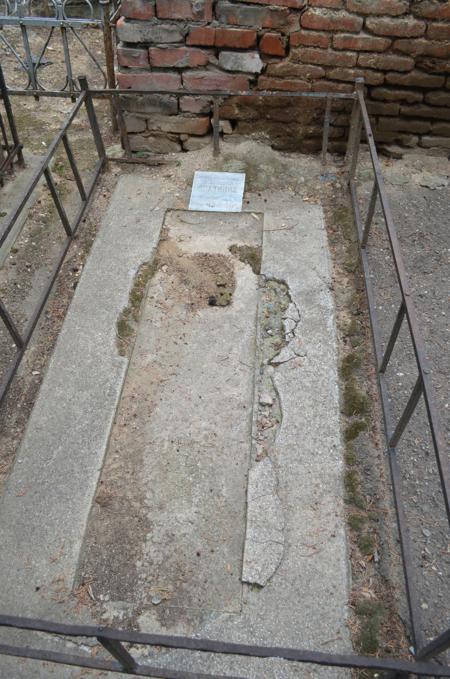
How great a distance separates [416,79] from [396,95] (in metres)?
0.18

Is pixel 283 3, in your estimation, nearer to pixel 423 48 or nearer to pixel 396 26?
pixel 396 26

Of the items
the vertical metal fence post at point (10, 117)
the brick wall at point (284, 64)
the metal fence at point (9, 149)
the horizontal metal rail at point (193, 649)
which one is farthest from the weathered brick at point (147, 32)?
the horizontal metal rail at point (193, 649)

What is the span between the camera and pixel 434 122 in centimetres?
450

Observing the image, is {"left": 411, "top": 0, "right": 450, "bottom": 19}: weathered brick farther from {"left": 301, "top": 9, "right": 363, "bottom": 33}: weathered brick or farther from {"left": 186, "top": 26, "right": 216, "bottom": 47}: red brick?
{"left": 186, "top": 26, "right": 216, "bottom": 47}: red brick

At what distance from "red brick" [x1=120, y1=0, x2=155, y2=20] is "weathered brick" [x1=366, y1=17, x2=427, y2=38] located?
160 centimetres

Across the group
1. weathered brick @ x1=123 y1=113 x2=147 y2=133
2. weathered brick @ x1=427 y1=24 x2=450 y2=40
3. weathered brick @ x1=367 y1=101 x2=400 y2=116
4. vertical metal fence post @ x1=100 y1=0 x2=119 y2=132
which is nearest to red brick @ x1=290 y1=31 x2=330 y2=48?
weathered brick @ x1=367 y1=101 x2=400 y2=116

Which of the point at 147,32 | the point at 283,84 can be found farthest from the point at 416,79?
the point at 147,32

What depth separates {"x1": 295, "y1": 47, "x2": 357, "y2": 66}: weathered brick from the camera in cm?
414

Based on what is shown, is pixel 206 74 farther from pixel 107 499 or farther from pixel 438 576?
pixel 438 576

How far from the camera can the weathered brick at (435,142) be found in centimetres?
457

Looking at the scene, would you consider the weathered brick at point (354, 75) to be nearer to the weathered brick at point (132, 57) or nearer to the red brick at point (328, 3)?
the red brick at point (328, 3)

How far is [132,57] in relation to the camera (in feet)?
13.9

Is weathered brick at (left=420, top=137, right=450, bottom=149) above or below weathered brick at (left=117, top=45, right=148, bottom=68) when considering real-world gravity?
below

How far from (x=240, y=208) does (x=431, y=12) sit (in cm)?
194
